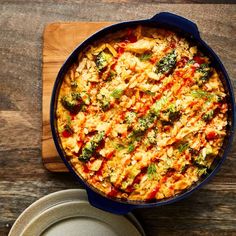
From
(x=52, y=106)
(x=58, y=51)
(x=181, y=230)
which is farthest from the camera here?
(x=181, y=230)

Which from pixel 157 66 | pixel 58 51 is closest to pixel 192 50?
pixel 157 66

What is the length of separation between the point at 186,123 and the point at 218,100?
0.21 metres

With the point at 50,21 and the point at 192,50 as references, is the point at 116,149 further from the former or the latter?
the point at 50,21

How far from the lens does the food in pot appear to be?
2.46 m

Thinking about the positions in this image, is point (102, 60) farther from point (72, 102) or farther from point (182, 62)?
point (182, 62)

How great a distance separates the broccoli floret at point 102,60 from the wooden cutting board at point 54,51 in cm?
27

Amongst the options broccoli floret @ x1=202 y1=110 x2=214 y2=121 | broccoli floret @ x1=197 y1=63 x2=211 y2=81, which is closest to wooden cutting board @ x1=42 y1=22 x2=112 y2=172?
broccoli floret @ x1=197 y1=63 x2=211 y2=81

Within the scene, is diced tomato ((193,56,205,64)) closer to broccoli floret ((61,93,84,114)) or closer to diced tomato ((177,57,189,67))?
diced tomato ((177,57,189,67))

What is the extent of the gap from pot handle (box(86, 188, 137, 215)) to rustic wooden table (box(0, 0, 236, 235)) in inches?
14.0

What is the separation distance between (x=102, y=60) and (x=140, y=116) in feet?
1.16

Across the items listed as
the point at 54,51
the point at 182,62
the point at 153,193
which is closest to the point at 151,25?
the point at 182,62

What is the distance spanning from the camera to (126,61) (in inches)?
96.5

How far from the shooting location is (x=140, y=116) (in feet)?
8.13

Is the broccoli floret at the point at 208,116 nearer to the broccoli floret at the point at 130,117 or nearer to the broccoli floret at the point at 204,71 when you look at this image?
the broccoli floret at the point at 204,71
